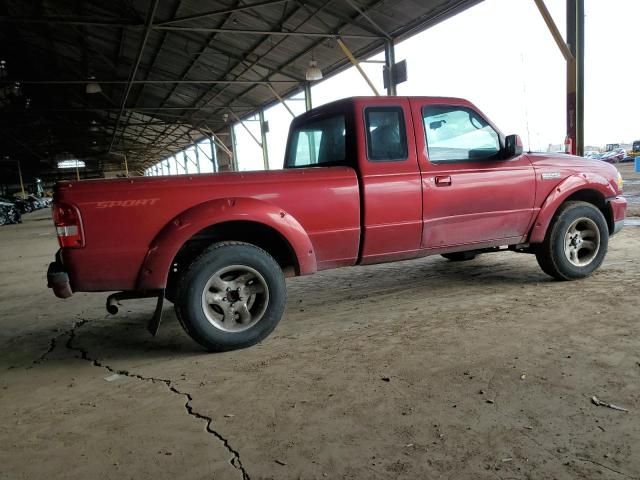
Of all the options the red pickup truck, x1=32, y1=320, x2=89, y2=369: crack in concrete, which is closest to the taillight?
the red pickup truck

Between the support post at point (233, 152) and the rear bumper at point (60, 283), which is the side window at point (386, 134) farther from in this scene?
the support post at point (233, 152)

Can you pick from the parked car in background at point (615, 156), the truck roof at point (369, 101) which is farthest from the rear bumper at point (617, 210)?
the parked car in background at point (615, 156)

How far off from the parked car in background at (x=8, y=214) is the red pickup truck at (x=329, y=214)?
21217mm

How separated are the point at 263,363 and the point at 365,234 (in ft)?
4.49

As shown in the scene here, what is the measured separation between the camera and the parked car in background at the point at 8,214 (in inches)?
830

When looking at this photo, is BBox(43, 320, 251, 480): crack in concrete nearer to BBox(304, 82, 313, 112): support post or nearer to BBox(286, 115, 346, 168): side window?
BBox(286, 115, 346, 168): side window

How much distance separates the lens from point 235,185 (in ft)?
11.4

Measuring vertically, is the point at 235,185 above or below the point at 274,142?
below

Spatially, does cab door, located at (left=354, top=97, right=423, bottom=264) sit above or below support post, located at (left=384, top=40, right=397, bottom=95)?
below

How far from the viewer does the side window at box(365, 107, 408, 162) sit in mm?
4031

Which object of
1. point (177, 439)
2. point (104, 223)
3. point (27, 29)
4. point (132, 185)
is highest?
point (27, 29)

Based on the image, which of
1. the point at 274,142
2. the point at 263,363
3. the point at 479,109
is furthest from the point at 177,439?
the point at 274,142

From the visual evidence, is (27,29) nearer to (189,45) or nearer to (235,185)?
(189,45)

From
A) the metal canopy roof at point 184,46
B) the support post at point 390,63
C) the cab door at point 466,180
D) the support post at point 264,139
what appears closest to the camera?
the cab door at point 466,180
